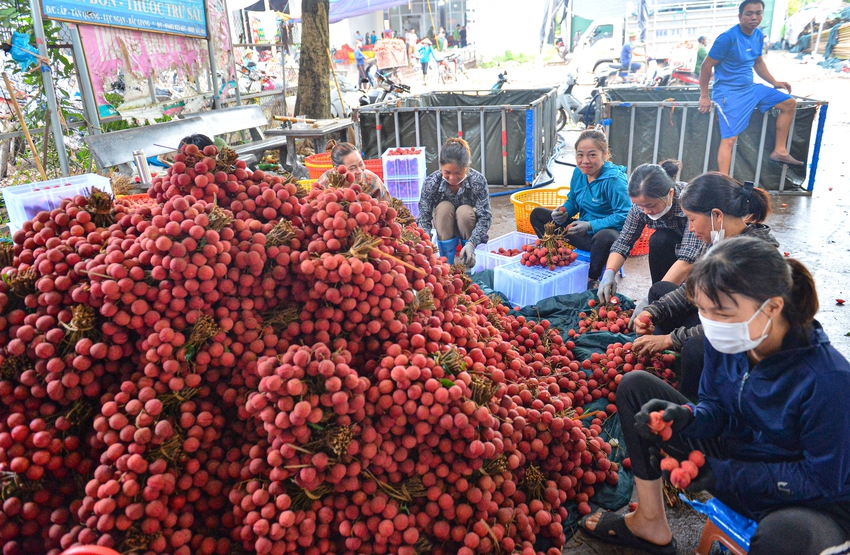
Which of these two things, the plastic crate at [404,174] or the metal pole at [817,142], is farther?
the metal pole at [817,142]

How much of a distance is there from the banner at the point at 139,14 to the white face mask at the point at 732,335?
17.5 feet

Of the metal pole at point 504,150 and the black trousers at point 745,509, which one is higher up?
the metal pole at point 504,150

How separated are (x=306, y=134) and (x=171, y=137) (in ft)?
5.93

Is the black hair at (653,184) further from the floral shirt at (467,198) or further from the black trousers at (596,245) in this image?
the floral shirt at (467,198)

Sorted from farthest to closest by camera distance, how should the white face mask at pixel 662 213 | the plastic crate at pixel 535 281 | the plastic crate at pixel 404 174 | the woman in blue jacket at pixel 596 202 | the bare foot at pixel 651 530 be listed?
1. the plastic crate at pixel 404 174
2. the woman in blue jacket at pixel 596 202
3. the plastic crate at pixel 535 281
4. the white face mask at pixel 662 213
5. the bare foot at pixel 651 530

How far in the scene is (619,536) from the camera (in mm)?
1993

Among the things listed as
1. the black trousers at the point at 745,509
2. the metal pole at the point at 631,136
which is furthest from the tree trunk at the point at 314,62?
the black trousers at the point at 745,509

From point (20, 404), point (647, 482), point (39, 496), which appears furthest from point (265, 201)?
point (647, 482)

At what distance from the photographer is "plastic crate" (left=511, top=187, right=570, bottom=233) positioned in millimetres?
4939

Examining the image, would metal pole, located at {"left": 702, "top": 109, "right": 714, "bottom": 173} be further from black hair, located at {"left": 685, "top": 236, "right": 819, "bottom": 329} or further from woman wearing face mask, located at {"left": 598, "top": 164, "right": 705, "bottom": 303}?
black hair, located at {"left": 685, "top": 236, "right": 819, "bottom": 329}

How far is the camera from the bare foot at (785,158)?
20.3ft

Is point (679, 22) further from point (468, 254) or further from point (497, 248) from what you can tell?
point (468, 254)

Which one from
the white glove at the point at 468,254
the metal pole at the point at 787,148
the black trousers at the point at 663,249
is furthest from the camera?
the metal pole at the point at 787,148

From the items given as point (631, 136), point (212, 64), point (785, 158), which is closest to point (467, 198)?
point (631, 136)
